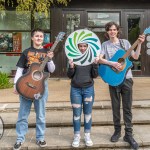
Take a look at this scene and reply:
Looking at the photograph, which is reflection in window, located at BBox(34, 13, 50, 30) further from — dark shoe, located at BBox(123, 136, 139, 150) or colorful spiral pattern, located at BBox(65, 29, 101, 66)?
dark shoe, located at BBox(123, 136, 139, 150)

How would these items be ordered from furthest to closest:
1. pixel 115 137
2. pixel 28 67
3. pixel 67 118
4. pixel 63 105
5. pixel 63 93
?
pixel 63 93 < pixel 63 105 < pixel 67 118 < pixel 115 137 < pixel 28 67

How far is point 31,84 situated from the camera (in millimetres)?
3924

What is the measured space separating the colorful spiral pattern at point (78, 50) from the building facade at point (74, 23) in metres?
7.09

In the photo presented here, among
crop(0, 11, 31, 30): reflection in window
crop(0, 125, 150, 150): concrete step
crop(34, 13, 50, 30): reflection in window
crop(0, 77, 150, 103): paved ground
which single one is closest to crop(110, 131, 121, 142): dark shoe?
crop(0, 125, 150, 150): concrete step

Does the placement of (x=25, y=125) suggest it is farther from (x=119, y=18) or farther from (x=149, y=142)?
(x=119, y=18)

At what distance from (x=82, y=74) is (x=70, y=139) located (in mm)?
1170

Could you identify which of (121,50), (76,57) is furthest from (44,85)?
(121,50)

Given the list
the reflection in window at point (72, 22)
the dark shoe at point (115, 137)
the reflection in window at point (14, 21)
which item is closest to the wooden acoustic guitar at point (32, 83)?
the dark shoe at point (115, 137)

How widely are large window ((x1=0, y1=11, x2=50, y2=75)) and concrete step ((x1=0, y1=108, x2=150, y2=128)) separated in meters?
5.90

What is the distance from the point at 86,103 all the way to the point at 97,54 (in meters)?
0.74

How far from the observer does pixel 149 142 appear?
4.43 meters

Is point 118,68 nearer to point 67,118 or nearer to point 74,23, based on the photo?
point 67,118

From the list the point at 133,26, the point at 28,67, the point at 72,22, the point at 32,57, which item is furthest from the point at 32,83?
the point at 133,26

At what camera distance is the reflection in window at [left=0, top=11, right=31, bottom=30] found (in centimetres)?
1134
